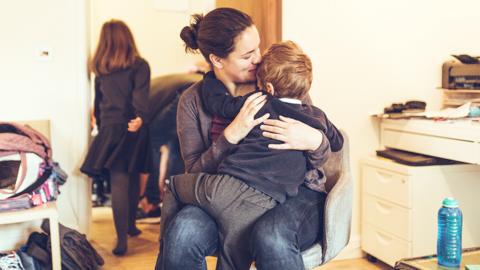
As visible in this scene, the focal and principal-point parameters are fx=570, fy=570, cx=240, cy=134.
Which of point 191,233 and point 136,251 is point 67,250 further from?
point 191,233

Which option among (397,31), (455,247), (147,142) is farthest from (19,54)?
(455,247)

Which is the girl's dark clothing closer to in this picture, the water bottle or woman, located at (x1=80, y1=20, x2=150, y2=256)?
woman, located at (x1=80, y1=20, x2=150, y2=256)

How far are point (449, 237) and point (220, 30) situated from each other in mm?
1000

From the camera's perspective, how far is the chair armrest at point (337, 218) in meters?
1.65

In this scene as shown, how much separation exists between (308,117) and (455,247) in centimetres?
67

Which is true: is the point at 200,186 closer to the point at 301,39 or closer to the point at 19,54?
the point at 301,39

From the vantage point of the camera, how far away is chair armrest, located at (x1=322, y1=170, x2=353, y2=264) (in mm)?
1650

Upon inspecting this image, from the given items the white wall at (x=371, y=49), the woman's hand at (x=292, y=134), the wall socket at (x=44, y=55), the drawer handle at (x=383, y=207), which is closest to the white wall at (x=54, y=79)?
the wall socket at (x=44, y=55)

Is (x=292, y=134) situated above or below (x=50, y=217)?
above

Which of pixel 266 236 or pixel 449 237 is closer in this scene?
pixel 266 236

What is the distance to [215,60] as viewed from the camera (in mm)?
1838

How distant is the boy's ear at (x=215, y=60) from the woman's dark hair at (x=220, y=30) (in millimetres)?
14

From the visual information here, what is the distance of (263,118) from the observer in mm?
1671

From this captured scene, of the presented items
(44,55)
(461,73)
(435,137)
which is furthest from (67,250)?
(461,73)
